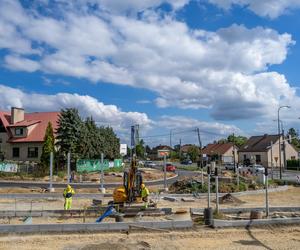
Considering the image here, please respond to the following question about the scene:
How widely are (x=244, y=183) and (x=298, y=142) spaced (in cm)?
10167

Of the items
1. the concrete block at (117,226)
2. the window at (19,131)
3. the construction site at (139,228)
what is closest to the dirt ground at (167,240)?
the construction site at (139,228)

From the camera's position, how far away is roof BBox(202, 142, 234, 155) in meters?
109

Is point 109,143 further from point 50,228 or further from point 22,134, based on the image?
point 50,228

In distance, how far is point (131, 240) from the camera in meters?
13.3

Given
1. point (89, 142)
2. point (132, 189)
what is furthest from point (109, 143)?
point (132, 189)

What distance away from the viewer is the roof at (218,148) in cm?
10920

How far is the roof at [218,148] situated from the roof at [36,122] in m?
60.4

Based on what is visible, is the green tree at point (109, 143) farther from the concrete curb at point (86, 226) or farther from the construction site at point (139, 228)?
the concrete curb at point (86, 226)

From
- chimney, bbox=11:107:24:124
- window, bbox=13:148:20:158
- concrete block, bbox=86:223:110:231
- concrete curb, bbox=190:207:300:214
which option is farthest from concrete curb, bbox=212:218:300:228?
chimney, bbox=11:107:24:124

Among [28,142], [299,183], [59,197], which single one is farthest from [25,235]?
[28,142]

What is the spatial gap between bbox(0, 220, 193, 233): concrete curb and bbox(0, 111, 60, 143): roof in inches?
1543

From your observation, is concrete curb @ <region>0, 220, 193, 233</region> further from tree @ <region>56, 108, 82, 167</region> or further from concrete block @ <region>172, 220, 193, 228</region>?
tree @ <region>56, 108, 82, 167</region>

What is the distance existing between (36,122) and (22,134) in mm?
2531

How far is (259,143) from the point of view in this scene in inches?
3669
